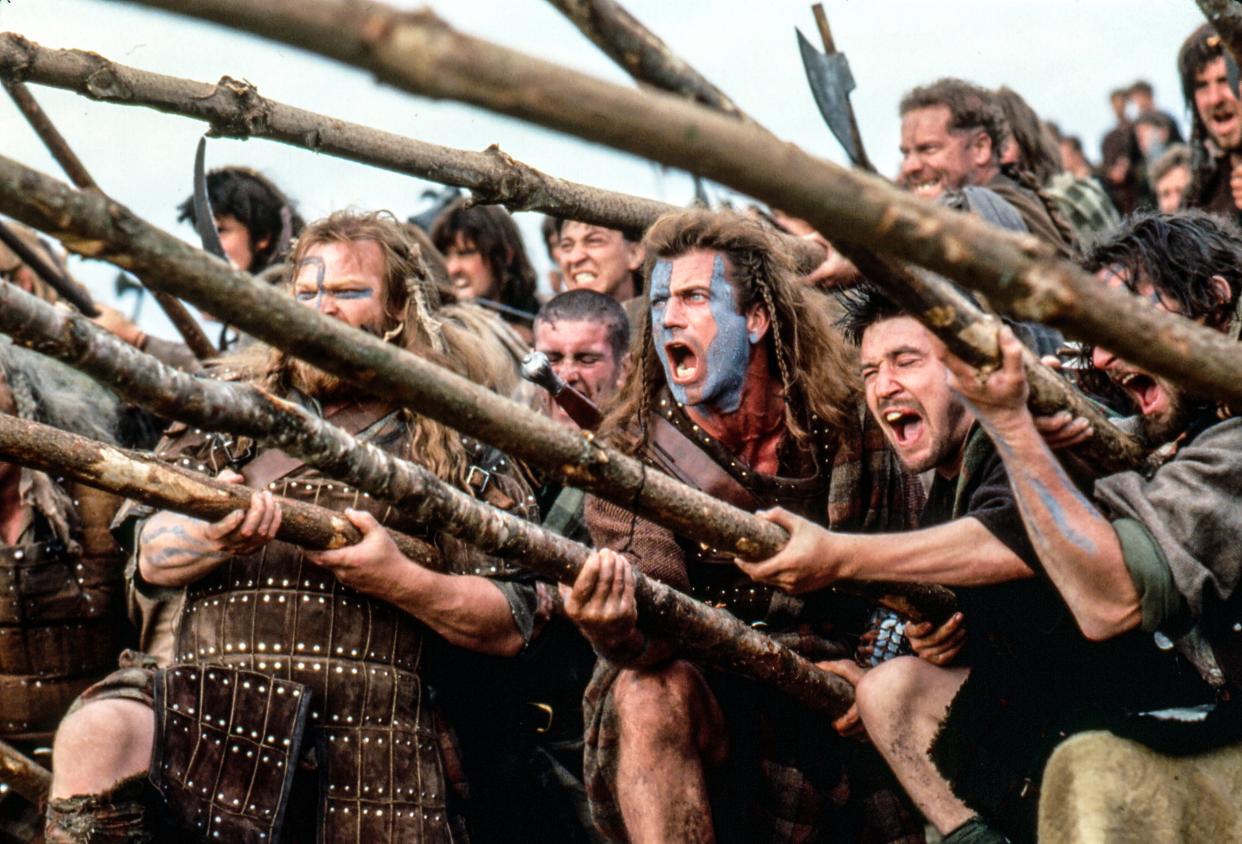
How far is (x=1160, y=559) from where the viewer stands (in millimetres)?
4449

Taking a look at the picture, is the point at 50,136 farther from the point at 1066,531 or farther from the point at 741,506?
the point at 1066,531

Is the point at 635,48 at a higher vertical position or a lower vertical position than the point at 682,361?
higher

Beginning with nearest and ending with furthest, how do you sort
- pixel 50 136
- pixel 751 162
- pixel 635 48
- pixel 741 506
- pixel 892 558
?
1. pixel 751 162
2. pixel 635 48
3. pixel 892 558
4. pixel 741 506
5. pixel 50 136

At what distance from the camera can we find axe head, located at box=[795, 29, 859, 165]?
147 inches

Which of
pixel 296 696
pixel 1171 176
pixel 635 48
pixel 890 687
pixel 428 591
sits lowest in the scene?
pixel 296 696

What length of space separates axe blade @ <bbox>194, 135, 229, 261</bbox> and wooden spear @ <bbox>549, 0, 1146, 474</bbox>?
3.59 feet

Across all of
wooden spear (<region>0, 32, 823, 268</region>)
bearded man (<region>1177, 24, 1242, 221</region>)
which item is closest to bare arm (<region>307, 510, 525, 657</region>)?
wooden spear (<region>0, 32, 823, 268</region>)

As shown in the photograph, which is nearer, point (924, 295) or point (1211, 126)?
point (924, 295)

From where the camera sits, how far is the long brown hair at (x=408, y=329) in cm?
595

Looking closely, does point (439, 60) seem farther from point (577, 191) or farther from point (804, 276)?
point (804, 276)

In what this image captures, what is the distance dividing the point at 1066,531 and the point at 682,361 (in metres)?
1.97

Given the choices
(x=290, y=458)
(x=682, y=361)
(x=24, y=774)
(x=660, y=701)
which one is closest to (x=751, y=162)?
(x=660, y=701)

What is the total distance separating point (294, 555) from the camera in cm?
578

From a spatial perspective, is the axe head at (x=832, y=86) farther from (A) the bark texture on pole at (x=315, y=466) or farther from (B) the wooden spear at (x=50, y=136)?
(B) the wooden spear at (x=50, y=136)
